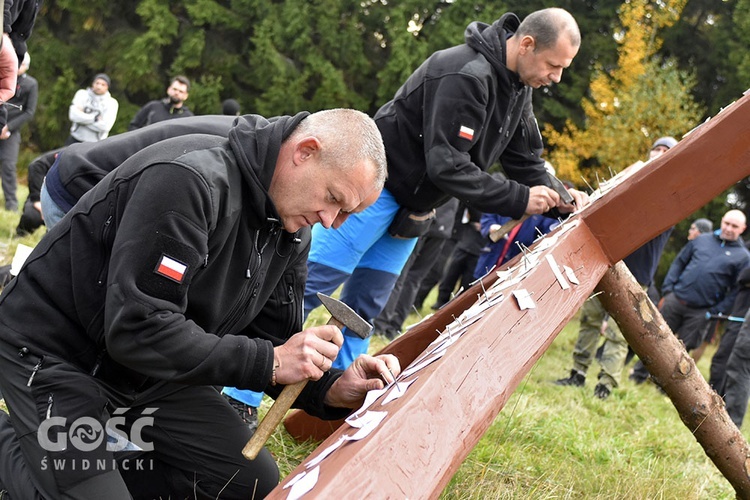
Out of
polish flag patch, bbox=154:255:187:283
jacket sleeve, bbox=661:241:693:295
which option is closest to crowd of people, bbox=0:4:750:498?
polish flag patch, bbox=154:255:187:283

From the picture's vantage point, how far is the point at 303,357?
7.64 ft

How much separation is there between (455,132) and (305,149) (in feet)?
5.28

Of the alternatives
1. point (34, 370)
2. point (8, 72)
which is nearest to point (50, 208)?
point (8, 72)

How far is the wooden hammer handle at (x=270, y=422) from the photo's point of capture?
7.68 feet

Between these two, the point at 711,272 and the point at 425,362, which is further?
the point at 711,272

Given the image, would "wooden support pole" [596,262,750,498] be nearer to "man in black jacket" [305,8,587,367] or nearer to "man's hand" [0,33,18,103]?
"man in black jacket" [305,8,587,367]

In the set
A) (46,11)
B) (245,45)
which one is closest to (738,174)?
(245,45)

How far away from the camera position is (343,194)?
2.41 m

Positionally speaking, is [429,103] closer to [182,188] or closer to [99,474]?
[182,188]

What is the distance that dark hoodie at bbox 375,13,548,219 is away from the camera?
3.87m

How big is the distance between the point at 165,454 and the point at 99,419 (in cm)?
49

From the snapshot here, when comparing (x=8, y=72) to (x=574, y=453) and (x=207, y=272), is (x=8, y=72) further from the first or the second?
(x=574, y=453)

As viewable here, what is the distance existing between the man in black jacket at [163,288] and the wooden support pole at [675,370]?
1.21 metres

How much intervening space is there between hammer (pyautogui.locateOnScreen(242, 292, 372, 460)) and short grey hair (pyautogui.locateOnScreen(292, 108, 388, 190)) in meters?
0.39
